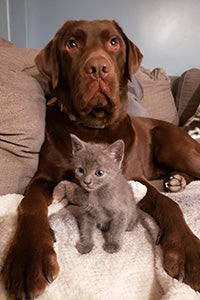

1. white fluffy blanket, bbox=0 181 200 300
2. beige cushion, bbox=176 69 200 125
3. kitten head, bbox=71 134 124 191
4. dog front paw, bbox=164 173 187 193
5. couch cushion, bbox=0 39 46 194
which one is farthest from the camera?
beige cushion, bbox=176 69 200 125

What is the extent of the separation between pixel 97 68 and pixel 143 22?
238cm

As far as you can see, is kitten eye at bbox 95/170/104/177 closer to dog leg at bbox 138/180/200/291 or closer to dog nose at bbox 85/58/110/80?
dog leg at bbox 138/180/200/291

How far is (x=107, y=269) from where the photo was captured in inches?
37.0

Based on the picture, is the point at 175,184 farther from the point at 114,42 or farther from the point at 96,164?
the point at 96,164

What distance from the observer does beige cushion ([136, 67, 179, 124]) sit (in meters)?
2.92

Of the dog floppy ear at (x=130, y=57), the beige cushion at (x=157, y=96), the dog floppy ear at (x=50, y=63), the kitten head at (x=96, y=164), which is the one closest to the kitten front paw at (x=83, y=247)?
the kitten head at (x=96, y=164)

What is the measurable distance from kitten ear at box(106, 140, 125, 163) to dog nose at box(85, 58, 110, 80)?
1.36ft

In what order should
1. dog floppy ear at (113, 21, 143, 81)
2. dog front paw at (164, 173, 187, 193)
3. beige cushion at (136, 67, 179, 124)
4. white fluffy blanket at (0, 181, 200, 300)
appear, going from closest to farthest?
1. white fluffy blanket at (0, 181, 200, 300)
2. dog floppy ear at (113, 21, 143, 81)
3. dog front paw at (164, 173, 187, 193)
4. beige cushion at (136, 67, 179, 124)

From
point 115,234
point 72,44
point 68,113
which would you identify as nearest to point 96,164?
point 115,234

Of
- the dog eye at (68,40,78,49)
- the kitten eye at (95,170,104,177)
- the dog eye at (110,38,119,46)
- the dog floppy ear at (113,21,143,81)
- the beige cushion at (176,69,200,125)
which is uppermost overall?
the dog eye at (110,38,119,46)

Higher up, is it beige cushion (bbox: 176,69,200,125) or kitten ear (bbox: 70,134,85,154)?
kitten ear (bbox: 70,134,85,154)

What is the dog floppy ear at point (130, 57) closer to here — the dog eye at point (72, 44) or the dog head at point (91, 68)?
the dog head at point (91, 68)

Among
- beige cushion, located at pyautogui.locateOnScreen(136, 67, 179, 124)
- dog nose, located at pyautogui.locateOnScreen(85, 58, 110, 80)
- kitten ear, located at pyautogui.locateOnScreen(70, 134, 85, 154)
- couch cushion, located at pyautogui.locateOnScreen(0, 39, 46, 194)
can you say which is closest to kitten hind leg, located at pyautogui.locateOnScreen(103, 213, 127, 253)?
kitten ear, located at pyautogui.locateOnScreen(70, 134, 85, 154)

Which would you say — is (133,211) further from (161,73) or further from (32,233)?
(161,73)
